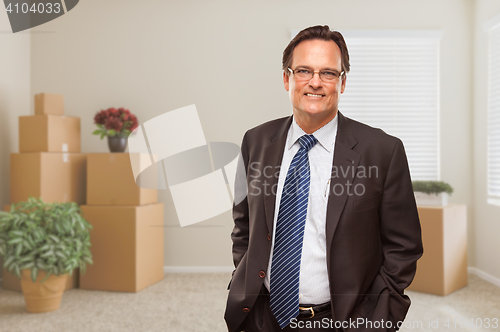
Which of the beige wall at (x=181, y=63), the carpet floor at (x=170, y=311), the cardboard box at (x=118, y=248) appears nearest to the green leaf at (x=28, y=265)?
the carpet floor at (x=170, y=311)

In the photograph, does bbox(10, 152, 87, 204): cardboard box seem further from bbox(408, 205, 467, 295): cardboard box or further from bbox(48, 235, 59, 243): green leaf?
bbox(408, 205, 467, 295): cardboard box

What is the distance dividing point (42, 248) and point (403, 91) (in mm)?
3469

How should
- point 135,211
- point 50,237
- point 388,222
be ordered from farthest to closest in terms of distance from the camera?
point 135,211 < point 50,237 < point 388,222

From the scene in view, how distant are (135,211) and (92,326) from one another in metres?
1.00

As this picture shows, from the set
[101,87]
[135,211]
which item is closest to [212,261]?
[135,211]

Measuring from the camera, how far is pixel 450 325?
2.56 m

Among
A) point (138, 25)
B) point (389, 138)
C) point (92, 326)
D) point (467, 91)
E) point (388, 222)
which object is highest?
point (138, 25)

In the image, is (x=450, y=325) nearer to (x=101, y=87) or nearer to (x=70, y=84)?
(x=101, y=87)

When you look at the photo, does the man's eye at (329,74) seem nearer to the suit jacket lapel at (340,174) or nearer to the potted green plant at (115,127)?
the suit jacket lapel at (340,174)

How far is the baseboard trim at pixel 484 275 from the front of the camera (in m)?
3.46

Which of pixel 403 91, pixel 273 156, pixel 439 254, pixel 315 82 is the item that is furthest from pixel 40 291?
pixel 403 91

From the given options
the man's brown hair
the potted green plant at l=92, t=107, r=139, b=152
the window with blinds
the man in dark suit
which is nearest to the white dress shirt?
the man in dark suit

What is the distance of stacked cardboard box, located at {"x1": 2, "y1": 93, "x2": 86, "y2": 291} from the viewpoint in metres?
3.30

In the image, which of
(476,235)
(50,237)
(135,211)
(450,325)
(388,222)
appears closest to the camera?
(388,222)
